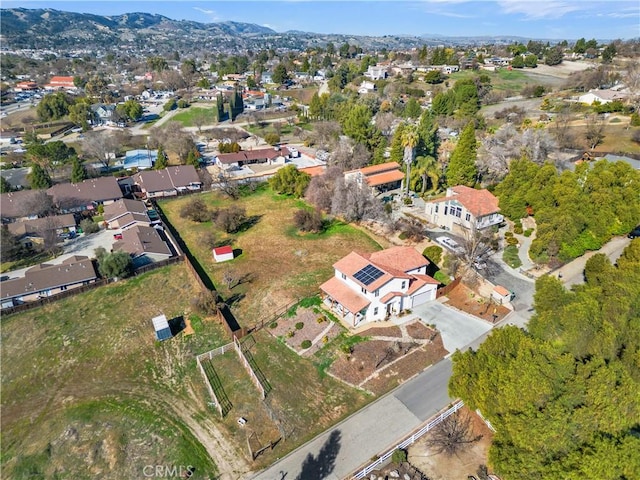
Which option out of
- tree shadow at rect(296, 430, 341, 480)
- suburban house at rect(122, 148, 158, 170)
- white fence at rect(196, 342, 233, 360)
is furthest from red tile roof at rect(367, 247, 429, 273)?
suburban house at rect(122, 148, 158, 170)

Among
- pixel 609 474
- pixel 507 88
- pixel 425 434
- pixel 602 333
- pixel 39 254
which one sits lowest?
pixel 39 254

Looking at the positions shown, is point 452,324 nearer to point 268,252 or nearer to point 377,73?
point 268,252

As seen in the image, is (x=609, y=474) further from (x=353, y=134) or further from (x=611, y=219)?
(x=353, y=134)

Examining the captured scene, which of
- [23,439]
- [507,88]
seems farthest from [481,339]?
[507,88]

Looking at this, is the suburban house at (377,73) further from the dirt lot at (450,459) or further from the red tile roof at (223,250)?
the dirt lot at (450,459)

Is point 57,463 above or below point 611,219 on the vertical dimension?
below

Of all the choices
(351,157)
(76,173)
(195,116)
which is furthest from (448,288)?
(195,116)

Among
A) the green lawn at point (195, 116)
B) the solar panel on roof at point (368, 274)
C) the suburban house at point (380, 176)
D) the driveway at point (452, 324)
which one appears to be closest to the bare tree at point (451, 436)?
the driveway at point (452, 324)

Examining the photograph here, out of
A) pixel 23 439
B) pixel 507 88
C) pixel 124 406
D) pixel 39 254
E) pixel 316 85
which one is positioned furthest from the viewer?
pixel 316 85
